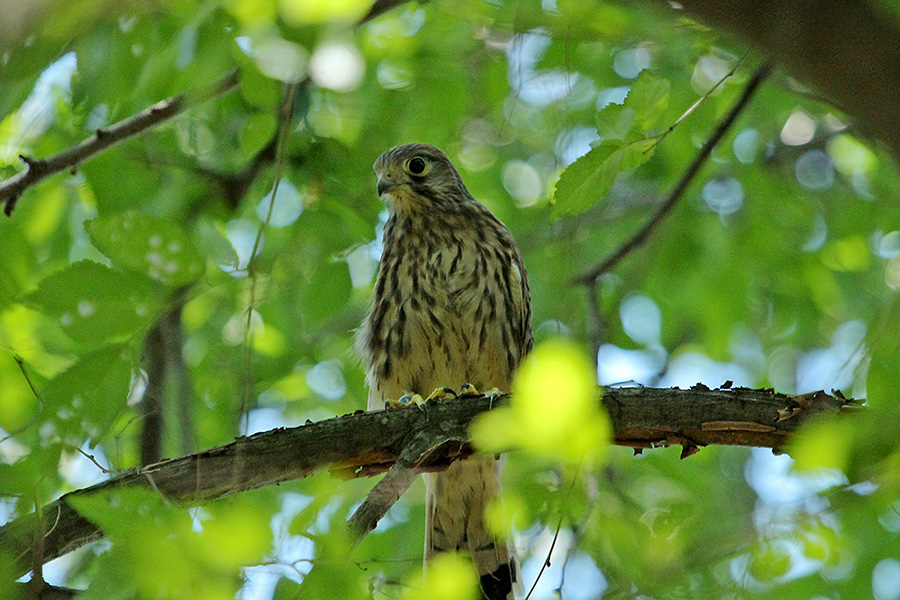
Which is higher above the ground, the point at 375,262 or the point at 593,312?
the point at 593,312

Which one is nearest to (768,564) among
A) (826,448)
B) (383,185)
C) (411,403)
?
(826,448)

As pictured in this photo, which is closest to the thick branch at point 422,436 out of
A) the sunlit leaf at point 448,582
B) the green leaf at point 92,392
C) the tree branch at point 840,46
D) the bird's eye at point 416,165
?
the green leaf at point 92,392

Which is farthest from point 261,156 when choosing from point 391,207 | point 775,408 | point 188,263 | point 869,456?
point 869,456

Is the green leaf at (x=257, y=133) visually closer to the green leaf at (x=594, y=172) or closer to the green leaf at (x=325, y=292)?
the green leaf at (x=325, y=292)

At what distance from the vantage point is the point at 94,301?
7.36 feet

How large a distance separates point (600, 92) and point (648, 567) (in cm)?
315

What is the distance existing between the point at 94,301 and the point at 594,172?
1.28m

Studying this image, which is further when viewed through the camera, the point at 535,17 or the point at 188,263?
the point at 535,17

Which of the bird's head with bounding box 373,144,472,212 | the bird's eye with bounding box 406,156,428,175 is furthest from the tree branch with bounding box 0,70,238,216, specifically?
the bird's eye with bounding box 406,156,428,175

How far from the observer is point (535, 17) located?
320 cm

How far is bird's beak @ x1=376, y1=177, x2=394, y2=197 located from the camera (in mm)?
4312

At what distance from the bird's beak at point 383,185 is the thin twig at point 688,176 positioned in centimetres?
102

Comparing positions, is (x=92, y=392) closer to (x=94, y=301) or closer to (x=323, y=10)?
(x=94, y=301)

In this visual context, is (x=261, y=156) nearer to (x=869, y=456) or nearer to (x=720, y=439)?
(x=720, y=439)
